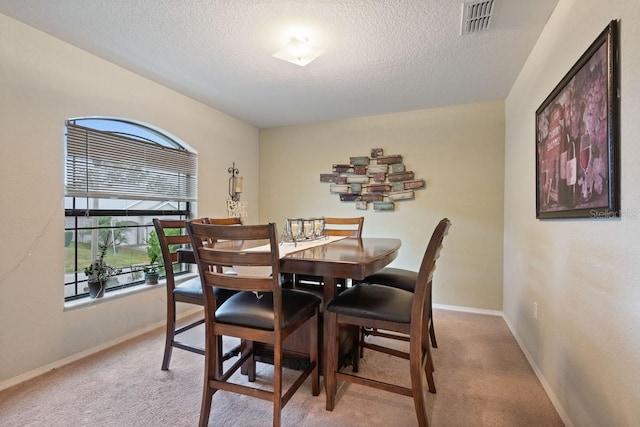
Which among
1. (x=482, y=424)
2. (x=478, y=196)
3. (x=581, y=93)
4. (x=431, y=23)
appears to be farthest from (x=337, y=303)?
(x=478, y=196)

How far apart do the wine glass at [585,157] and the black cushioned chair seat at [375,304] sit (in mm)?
971

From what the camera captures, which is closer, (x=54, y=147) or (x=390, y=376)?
(x=390, y=376)

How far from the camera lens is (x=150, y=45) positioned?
7.27 feet

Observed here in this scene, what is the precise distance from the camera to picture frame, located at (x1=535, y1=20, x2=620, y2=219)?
1.18 meters

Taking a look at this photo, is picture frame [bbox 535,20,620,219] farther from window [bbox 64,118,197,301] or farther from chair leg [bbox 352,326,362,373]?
window [bbox 64,118,197,301]

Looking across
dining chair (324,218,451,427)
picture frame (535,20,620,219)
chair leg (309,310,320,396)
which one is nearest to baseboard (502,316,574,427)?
dining chair (324,218,451,427)

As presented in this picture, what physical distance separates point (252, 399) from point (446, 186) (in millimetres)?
2934

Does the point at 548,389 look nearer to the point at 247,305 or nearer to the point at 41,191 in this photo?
the point at 247,305

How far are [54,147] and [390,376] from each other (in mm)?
2881

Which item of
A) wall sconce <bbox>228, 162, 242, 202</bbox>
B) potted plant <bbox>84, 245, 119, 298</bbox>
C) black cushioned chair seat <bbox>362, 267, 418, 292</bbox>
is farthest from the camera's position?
wall sconce <bbox>228, 162, 242, 202</bbox>

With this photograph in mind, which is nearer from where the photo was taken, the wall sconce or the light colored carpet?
the light colored carpet

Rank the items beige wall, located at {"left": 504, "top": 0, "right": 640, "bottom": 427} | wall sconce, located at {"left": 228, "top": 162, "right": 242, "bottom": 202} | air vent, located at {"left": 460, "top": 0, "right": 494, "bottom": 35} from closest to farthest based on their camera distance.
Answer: beige wall, located at {"left": 504, "top": 0, "right": 640, "bottom": 427} → air vent, located at {"left": 460, "top": 0, "right": 494, "bottom": 35} → wall sconce, located at {"left": 228, "top": 162, "right": 242, "bottom": 202}

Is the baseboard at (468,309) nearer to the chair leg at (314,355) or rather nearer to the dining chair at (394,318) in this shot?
the dining chair at (394,318)

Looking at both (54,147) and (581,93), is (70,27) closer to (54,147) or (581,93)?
(54,147)
